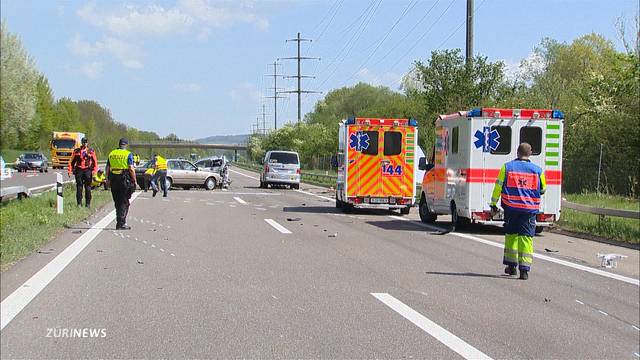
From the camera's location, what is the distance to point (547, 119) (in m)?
16.2

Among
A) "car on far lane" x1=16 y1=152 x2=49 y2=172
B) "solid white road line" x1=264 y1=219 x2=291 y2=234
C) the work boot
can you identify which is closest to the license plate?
"solid white road line" x1=264 y1=219 x2=291 y2=234

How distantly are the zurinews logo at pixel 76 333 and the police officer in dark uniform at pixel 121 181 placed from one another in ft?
29.8

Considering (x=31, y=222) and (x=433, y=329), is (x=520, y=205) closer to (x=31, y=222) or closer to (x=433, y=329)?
(x=433, y=329)

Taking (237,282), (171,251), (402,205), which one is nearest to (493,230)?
(402,205)

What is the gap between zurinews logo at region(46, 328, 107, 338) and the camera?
6.49 meters

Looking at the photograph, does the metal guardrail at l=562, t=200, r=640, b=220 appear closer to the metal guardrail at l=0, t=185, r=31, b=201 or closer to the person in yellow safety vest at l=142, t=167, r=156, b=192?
the metal guardrail at l=0, t=185, r=31, b=201

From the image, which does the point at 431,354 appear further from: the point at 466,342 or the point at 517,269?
the point at 517,269

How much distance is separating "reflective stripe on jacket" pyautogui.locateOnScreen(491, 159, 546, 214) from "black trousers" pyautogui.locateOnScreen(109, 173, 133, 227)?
8.27 m

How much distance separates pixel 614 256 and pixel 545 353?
242 inches

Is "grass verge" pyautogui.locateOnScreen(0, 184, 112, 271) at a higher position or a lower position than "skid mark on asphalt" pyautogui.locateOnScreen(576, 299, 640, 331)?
higher

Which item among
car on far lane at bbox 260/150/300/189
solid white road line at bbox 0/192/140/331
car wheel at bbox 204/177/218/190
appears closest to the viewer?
solid white road line at bbox 0/192/140/331

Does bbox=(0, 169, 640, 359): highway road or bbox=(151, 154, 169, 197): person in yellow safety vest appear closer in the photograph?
bbox=(0, 169, 640, 359): highway road

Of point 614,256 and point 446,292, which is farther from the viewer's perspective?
point 614,256

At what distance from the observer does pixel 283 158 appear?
136 ft
